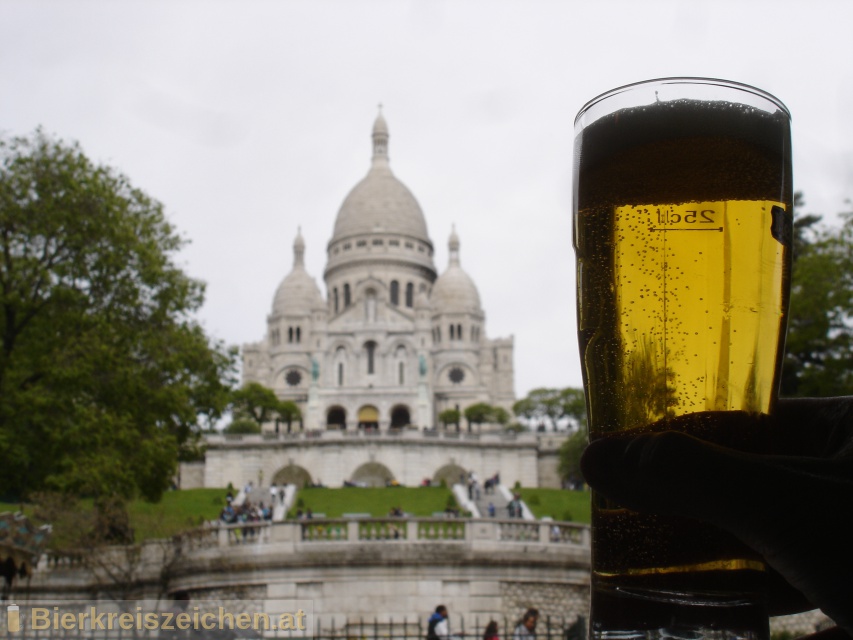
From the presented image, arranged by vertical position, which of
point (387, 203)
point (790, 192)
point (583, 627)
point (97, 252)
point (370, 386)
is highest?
point (387, 203)

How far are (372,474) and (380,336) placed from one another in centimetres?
2331

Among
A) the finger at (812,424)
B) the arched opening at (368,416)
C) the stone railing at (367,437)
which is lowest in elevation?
the finger at (812,424)

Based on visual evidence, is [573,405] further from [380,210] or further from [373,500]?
[380,210]

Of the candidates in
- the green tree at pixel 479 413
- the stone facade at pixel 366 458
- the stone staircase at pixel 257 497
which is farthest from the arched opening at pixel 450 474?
the green tree at pixel 479 413

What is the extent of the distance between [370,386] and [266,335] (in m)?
14.7

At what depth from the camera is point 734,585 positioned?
158 centimetres

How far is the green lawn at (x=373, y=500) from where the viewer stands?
34594 millimetres

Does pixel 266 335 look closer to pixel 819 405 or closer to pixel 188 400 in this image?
pixel 188 400

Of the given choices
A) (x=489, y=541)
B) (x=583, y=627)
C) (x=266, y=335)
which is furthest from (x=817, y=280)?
(x=266, y=335)

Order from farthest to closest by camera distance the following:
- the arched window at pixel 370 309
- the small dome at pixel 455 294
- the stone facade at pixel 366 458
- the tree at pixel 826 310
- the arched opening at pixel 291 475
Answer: the small dome at pixel 455 294
the arched window at pixel 370 309
the arched opening at pixel 291 475
the stone facade at pixel 366 458
the tree at pixel 826 310

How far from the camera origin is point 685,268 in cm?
175

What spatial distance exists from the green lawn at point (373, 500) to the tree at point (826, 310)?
13700 mm

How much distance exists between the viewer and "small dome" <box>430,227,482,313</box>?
253 feet

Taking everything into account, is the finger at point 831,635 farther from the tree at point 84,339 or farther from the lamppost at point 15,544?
the tree at point 84,339
